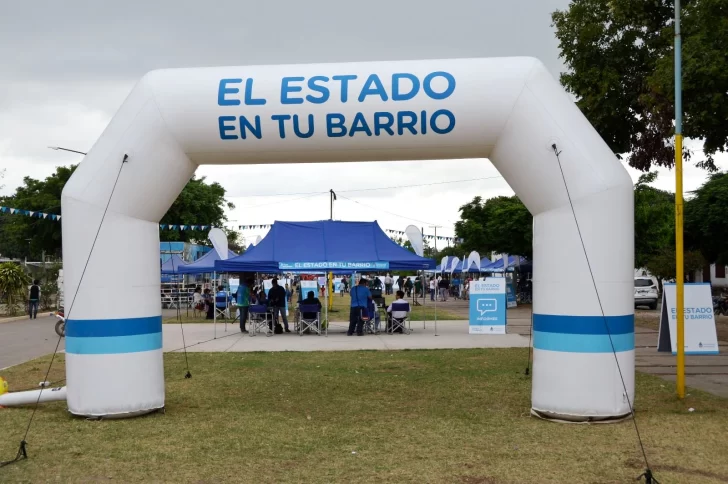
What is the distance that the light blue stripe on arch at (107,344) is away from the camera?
830 cm

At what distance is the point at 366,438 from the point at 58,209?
135 ft

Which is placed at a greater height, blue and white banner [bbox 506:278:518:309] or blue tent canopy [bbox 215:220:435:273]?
blue tent canopy [bbox 215:220:435:273]

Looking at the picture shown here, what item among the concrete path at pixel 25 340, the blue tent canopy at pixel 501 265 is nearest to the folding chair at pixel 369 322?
the concrete path at pixel 25 340

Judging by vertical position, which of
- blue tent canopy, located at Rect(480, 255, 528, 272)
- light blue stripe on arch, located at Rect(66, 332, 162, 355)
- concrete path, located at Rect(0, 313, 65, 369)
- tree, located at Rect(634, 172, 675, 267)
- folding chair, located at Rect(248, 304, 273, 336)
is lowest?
concrete path, located at Rect(0, 313, 65, 369)

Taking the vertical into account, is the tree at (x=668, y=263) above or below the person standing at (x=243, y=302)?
above

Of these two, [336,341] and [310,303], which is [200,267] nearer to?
[310,303]

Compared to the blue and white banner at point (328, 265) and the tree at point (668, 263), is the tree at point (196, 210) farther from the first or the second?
the blue and white banner at point (328, 265)

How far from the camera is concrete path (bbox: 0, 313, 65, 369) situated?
15590 mm

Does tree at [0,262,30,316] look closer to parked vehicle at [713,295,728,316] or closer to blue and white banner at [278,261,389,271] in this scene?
blue and white banner at [278,261,389,271]

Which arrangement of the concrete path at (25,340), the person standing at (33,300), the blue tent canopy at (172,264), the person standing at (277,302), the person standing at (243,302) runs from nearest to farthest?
the concrete path at (25,340)
the person standing at (277,302)
the person standing at (243,302)
the person standing at (33,300)
the blue tent canopy at (172,264)

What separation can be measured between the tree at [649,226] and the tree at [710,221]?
1448 millimetres

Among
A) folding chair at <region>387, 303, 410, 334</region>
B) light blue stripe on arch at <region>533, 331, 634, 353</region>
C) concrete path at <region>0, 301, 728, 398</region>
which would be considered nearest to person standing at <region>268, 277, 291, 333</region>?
concrete path at <region>0, 301, 728, 398</region>

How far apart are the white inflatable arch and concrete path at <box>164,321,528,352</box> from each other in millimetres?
7917

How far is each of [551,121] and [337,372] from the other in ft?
19.3
